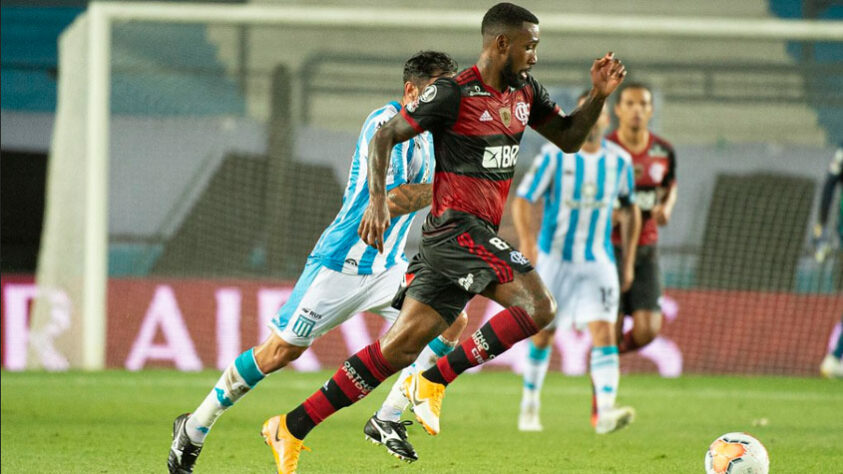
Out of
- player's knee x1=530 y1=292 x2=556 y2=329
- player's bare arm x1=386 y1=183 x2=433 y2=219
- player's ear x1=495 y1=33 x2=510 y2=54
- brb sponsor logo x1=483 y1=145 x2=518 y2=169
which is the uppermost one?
player's ear x1=495 y1=33 x2=510 y2=54

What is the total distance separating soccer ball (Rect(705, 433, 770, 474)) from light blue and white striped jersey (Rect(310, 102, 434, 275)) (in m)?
1.67

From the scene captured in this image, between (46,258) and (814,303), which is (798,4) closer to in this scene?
(814,303)

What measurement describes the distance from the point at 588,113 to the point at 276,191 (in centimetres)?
755

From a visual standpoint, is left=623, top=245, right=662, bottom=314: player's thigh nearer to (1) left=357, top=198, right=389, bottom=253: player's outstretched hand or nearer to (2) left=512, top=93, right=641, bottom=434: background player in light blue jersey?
(2) left=512, top=93, right=641, bottom=434: background player in light blue jersey

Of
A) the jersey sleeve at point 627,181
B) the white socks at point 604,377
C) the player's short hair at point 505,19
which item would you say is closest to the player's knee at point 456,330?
the player's short hair at point 505,19

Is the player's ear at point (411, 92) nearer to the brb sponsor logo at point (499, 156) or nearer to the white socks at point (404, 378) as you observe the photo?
the brb sponsor logo at point (499, 156)

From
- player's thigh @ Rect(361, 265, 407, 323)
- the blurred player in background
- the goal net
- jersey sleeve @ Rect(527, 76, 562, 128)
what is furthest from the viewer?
the goal net

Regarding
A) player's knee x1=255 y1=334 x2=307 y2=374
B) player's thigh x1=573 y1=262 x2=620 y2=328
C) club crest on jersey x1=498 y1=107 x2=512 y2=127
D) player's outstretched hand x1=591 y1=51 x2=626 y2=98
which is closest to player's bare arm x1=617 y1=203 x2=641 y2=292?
player's thigh x1=573 y1=262 x2=620 y2=328

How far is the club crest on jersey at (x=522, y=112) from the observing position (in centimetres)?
539

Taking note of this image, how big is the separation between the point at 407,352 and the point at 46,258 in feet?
25.9

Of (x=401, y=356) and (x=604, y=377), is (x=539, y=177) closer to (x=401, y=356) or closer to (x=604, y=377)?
(x=604, y=377)

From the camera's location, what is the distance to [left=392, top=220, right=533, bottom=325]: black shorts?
5191 mm

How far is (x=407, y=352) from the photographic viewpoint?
522 centimetres

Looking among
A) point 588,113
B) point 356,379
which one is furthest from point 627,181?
point 356,379
